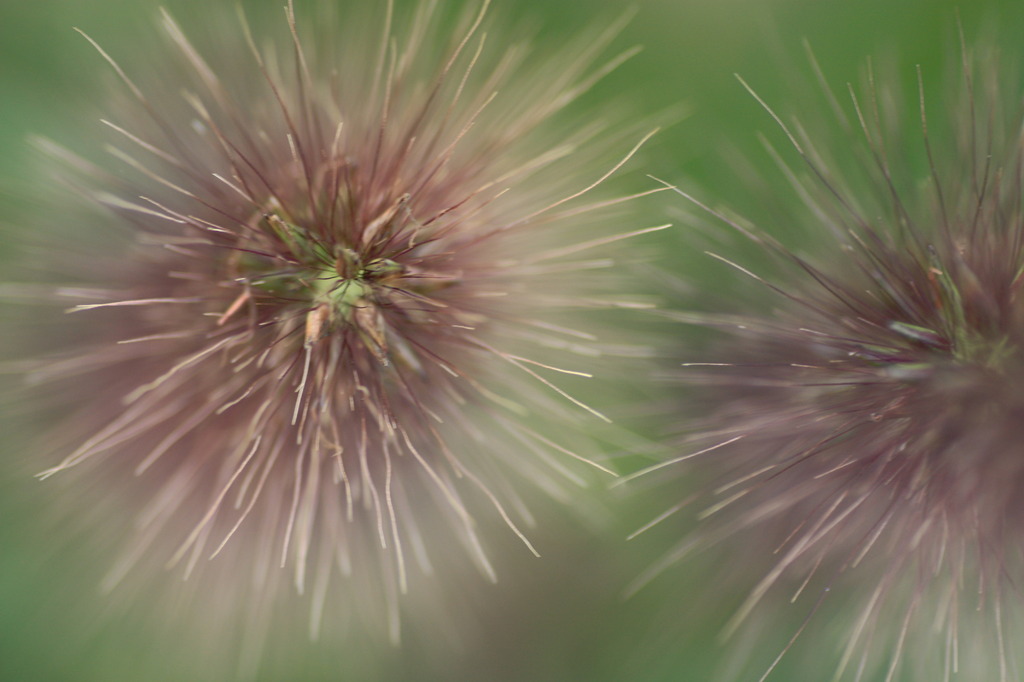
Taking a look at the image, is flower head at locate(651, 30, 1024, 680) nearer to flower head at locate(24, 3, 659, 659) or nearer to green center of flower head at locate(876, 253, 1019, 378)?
green center of flower head at locate(876, 253, 1019, 378)

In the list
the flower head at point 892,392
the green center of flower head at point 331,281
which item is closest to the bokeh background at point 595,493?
the flower head at point 892,392

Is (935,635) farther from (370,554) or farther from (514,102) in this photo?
(514,102)

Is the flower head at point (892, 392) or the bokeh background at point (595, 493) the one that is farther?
the bokeh background at point (595, 493)

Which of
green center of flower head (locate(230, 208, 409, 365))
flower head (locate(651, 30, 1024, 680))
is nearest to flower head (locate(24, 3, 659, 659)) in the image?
green center of flower head (locate(230, 208, 409, 365))

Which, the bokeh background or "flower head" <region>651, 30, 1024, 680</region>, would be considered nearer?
"flower head" <region>651, 30, 1024, 680</region>

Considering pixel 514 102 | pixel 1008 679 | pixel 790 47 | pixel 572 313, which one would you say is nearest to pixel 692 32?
pixel 790 47

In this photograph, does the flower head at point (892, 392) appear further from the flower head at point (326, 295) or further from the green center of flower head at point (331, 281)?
the green center of flower head at point (331, 281)
